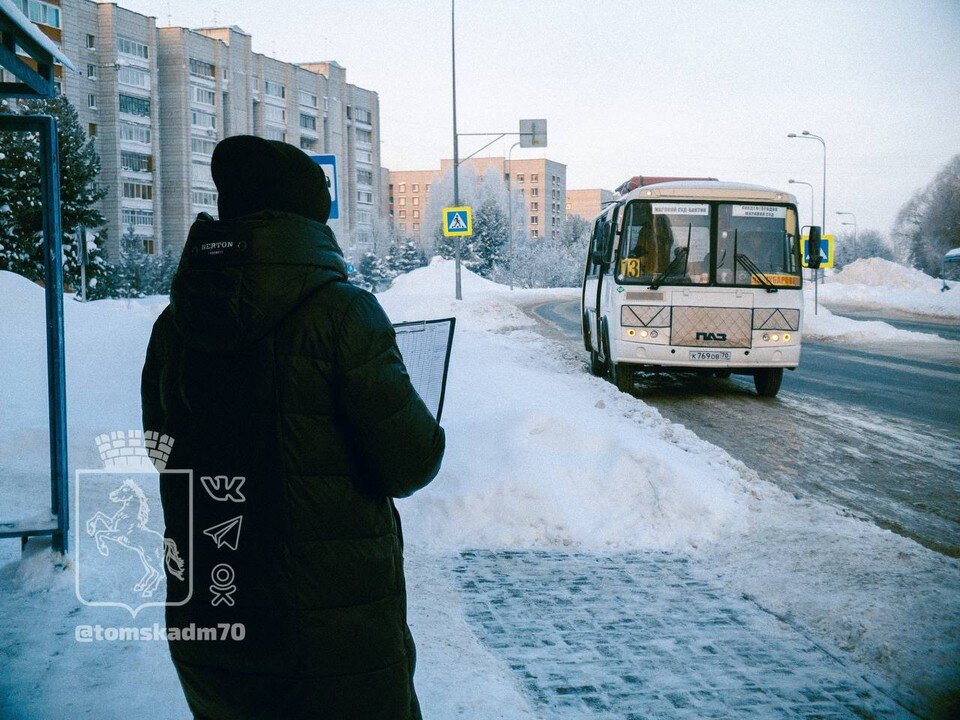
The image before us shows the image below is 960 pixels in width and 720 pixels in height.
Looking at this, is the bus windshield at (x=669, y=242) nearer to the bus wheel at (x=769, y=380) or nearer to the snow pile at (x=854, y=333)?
the bus wheel at (x=769, y=380)

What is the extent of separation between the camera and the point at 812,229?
42.4 feet

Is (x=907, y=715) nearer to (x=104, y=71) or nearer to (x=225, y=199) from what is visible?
(x=225, y=199)

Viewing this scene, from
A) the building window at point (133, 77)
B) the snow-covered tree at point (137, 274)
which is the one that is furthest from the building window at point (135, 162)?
the snow-covered tree at point (137, 274)

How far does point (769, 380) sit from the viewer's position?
12.8 m

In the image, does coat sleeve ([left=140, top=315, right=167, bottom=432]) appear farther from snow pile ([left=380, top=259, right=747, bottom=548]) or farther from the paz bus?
the paz bus

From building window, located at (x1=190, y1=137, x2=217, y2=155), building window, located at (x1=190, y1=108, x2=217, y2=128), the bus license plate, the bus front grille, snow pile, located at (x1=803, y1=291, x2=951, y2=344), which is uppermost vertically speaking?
building window, located at (x1=190, y1=108, x2=217, y2=128)

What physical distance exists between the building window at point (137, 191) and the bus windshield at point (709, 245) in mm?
62441

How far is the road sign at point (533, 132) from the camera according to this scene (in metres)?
29.7

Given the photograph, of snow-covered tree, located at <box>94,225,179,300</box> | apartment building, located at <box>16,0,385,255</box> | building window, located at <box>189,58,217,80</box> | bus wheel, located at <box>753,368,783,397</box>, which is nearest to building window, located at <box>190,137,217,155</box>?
apartment building, located at <box>16,0,385,255</box>

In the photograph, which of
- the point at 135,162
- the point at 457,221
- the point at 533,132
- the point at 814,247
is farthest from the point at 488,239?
the point at 814,247

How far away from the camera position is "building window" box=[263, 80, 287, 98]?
79.4 meters

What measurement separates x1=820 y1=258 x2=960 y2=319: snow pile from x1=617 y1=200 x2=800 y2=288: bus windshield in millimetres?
29814

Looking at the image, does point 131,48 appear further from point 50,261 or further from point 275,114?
point 50,261

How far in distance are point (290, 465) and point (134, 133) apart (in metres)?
72.3
